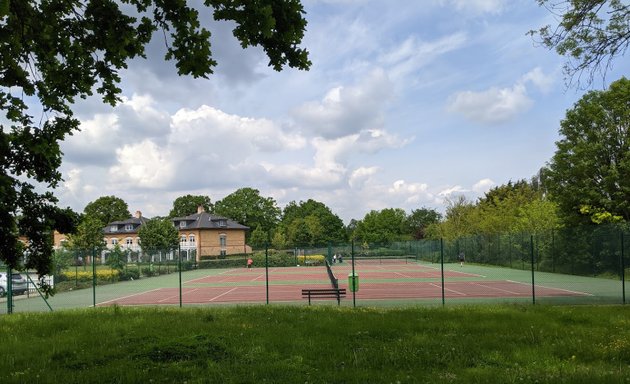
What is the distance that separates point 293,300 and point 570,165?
21.6 meters

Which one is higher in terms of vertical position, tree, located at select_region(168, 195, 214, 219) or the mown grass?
tree, located at select_region(168, 195, 214, 219)

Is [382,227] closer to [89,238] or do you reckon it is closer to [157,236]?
[157,236]

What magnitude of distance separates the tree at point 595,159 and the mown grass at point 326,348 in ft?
65.9

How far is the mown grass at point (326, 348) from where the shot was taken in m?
7.23

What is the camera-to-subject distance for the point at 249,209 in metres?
119

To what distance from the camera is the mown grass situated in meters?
7.23

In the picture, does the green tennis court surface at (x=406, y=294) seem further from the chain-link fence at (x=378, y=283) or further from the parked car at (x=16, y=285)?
the parked car at (x=16, y=285)

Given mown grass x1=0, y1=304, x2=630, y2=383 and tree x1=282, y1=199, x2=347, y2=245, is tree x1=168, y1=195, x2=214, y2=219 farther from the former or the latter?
mown grass x1=0, y1=304, x2=630, y2=383

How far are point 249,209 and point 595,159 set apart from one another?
93105 millimetres

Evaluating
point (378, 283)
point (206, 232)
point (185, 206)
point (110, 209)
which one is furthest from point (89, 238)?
point (185, 206)

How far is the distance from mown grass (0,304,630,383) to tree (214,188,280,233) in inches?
4130

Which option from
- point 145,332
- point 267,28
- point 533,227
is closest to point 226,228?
point 533,227

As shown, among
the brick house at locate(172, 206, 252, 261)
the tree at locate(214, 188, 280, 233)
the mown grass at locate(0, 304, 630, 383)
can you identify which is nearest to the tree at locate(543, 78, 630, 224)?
the mown grass at locate(0, 304, 630, 383)

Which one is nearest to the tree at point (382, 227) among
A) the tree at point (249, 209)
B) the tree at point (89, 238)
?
the tree at point (249, 209)
